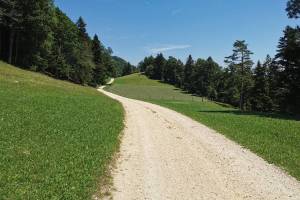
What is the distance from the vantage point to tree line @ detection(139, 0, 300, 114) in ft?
178

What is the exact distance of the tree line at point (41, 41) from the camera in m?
72.0

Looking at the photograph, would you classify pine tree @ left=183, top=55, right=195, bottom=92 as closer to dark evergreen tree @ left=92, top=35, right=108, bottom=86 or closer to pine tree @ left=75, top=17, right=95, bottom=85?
dark evergreen tree @ left=92, top=35, right=108, bottom=86

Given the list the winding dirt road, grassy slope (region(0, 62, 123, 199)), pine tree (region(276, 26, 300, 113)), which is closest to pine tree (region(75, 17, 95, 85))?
pine tree (region(276, 26, 300, 113))

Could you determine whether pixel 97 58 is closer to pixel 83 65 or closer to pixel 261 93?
pixel 83 65

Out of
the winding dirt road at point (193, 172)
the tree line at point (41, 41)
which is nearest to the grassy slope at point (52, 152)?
the winding dirt road at point (193, 172)

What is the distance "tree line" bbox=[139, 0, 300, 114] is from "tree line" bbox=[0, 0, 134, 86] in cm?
3672

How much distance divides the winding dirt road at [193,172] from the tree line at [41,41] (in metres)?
57.5

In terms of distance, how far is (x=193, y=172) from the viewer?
558 inches

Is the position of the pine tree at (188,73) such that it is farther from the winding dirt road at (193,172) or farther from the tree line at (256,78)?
the winding dirt road at (193,172)

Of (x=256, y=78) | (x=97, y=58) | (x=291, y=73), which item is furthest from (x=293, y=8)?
(x=97, y=58)

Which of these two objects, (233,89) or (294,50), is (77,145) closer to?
(294,50)

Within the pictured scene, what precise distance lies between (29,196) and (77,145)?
22.8ft

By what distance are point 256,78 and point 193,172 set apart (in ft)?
272

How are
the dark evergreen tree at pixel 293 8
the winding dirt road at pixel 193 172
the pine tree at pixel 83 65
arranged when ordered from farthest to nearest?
the pine tree at pixel 83 65, the dark evergreen tree at pixel 293 8, the winding dirt road at pixel 193 172
